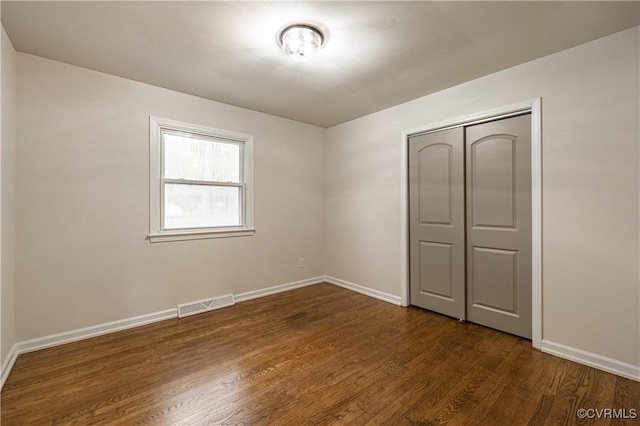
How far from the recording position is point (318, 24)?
2.00 m

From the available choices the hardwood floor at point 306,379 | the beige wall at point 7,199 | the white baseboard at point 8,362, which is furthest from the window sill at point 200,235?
the white baseboard at point 8,362

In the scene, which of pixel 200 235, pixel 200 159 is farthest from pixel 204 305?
pixel 200 159

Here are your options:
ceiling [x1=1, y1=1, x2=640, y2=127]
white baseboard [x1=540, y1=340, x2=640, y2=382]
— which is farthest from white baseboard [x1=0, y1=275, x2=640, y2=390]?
ceiling [x1=1, y1=1, x2=640, y2=127]

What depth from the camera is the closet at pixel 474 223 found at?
259 centimetres

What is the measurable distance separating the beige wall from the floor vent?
1.30 metres

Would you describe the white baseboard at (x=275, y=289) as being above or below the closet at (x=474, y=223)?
below

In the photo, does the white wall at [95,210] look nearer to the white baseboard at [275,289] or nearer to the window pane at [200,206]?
the white baseboard at [275,289]

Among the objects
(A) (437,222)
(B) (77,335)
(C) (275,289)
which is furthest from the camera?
(C) (275,289)

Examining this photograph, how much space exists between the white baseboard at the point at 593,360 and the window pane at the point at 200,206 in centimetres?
347

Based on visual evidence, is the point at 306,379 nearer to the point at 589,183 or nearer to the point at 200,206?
the point at 200,206

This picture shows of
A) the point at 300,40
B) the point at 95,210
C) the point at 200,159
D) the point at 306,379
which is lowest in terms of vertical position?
the point at 306,379

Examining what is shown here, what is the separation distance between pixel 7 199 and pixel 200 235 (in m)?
1.58

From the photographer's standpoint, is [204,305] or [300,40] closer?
[300,40]

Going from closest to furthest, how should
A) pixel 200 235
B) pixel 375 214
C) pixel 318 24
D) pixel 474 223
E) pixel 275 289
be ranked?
pixel 318 24
pixel 474 223
pixel 200 235
pixel 375 214
pixel 275 289
